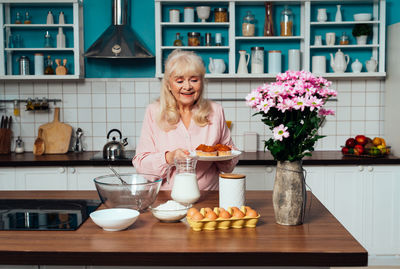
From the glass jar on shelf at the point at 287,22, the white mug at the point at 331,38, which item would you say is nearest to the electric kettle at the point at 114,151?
the glass jar on shelf at the point at 287,22

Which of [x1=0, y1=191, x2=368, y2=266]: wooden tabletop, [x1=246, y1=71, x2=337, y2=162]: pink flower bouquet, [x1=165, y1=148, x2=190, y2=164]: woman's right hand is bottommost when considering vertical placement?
[x1=0, y1=191, x2=368, y2=266]: wooden tabletop

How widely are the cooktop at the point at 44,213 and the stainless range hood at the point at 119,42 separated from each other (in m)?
1.97

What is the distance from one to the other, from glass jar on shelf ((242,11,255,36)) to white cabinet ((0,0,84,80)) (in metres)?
1.43

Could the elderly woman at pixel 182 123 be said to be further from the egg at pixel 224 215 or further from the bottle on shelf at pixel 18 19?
the bottle on shelf at pixel 18 19

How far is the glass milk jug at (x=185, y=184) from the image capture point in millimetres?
1796

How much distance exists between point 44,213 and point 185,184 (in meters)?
0.56

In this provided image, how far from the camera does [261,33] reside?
399 centimetres

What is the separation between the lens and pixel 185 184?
5.89 feet

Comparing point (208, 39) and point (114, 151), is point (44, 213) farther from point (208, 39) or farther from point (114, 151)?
point (208, 39)

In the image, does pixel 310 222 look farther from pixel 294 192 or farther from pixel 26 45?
pixel 26 45

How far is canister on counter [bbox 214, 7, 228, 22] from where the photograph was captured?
3.79 m

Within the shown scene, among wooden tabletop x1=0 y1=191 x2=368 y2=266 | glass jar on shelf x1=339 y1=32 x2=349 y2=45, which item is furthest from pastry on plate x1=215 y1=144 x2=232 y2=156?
glass jar on shelf x1=339 y1=32 x2=349 y2=45

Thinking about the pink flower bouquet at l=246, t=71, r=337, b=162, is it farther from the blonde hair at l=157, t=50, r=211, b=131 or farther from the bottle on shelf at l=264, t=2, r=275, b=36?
the bottle on shelf at l=264, t=2, r=275, b=36

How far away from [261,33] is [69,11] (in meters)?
1.75
